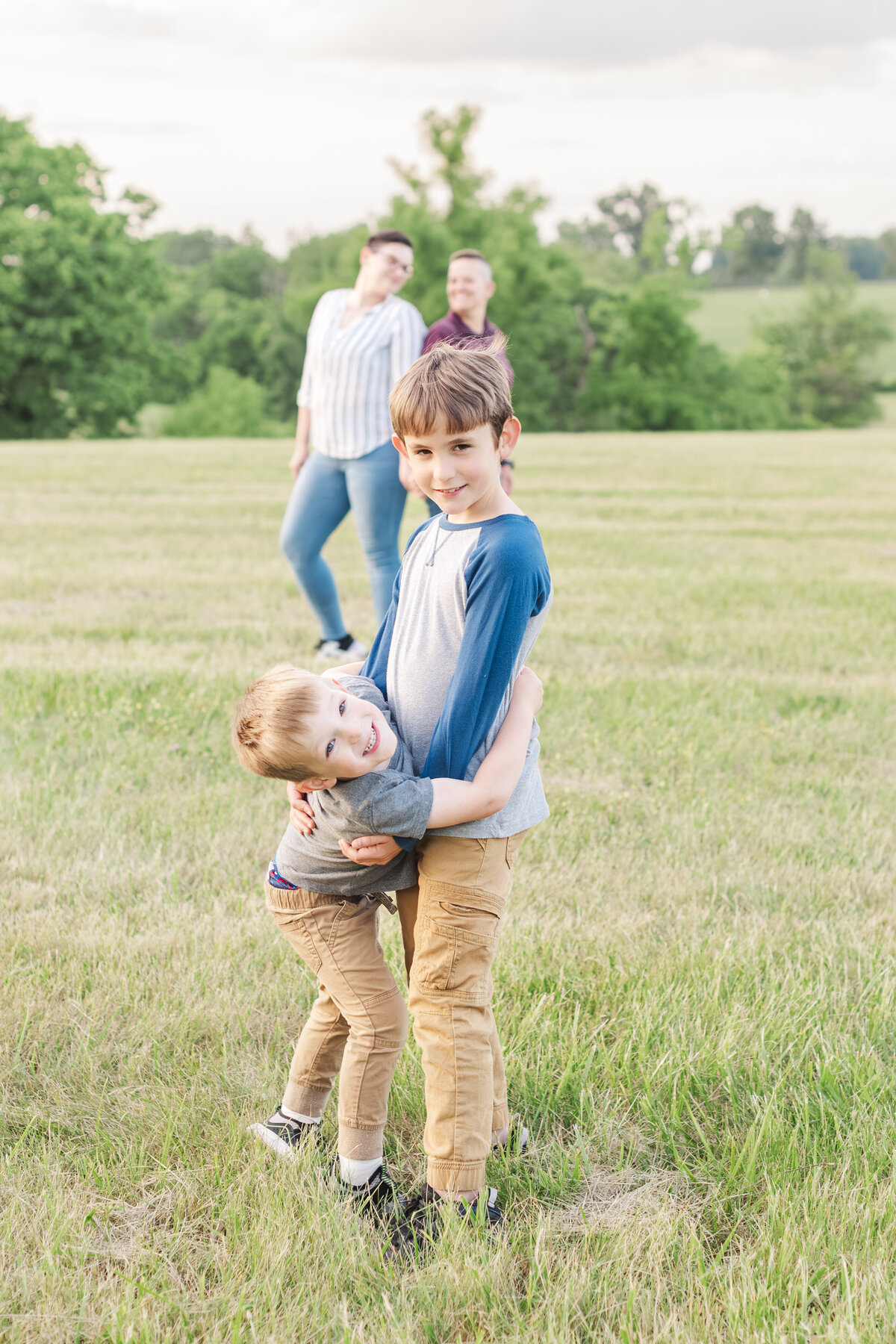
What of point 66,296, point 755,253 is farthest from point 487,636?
point 755,253

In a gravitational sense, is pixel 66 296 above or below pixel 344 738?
above

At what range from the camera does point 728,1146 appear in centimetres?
252

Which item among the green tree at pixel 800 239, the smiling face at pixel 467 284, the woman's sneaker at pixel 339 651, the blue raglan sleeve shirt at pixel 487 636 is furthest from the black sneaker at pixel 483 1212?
the green tree at pixel 800 239

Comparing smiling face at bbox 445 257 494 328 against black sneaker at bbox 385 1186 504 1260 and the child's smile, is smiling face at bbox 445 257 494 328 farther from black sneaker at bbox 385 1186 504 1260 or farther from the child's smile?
black sneaker at bbox 385 1186 504 1260

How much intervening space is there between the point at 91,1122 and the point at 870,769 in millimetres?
3961

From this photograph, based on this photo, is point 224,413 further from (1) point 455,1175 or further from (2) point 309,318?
(1) point 455,1175

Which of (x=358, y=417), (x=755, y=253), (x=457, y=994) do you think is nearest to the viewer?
(x=457, y=994)

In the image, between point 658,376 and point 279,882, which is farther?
point 658,376

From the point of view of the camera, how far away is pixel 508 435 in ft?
7.34

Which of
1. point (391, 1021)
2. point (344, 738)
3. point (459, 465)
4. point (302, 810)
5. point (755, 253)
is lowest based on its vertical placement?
point (391, 1021)

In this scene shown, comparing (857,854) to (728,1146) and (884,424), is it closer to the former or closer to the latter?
(728,1146)

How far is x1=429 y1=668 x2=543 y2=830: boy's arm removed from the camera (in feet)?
6.96

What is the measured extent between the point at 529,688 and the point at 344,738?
0.44 meters

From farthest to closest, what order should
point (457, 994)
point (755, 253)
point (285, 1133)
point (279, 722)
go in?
point (755, 253), point (285, 1133), point (457, 994), point (279, 722)
